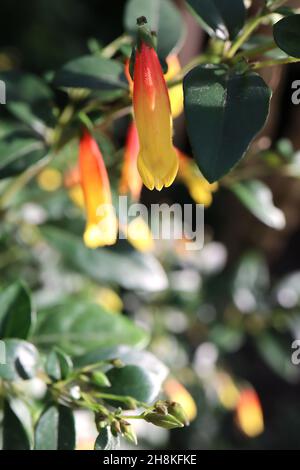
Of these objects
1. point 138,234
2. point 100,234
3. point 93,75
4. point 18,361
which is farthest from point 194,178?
point 18,361

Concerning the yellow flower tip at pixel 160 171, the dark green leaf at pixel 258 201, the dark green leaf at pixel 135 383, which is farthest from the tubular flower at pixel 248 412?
the yellow flower tip at pixel 160 171

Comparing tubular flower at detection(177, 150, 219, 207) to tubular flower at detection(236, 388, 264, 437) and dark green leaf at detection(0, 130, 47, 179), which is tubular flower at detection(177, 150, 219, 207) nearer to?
dark green leaf at detection(0, 130, 47, 179)

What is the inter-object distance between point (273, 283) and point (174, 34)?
90 centimetres

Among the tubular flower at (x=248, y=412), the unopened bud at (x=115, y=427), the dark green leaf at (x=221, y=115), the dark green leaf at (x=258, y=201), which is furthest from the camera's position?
the tubular flower at (x=248, y=412)

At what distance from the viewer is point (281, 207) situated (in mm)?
1596

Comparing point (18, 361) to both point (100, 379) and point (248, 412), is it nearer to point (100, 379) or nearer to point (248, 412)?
point (100, 379)

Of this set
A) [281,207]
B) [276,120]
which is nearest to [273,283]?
[281,207]

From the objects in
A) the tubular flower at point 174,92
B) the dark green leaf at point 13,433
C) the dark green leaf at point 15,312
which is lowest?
the dark green leaf at point 13,433

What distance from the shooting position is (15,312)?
0.84 m

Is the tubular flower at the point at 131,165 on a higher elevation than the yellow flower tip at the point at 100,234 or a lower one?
higher

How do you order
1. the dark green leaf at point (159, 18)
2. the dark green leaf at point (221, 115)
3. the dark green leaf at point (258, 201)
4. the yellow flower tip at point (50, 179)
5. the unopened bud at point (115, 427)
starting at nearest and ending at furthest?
the dark green leaf at point (221, 115) → the unopened bud at point (115, 427) → the dark green leaf at point (159, 18) → the dark green leaf at point (258, 201) → the yellow flower tip at point (50, 179)

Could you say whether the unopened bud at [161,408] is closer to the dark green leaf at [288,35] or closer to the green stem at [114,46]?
the dark green leaf at [288,35]

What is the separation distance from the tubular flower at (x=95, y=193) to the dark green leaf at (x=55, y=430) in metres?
0.25

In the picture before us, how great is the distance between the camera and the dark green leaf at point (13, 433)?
791 millimetres
